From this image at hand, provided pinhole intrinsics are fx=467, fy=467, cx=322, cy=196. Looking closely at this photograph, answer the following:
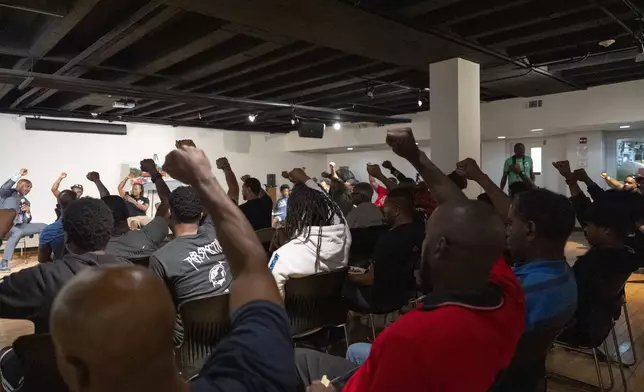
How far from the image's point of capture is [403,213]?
3.37 m

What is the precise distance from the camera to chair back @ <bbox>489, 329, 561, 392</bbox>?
1.64 meters

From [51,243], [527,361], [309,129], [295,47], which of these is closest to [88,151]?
[309,129]

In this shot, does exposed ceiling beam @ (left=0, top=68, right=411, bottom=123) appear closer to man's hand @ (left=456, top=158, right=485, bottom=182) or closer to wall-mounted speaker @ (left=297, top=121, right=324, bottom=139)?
wall-mounted speaker @ (left=297, top=121, right=324, bottom=139)

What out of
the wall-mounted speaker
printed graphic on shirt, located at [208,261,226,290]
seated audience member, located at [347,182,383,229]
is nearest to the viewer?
printed graphic on shirt, located at [208,261,226,290]

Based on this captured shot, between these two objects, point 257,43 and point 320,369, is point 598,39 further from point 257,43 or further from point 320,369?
point 320,369

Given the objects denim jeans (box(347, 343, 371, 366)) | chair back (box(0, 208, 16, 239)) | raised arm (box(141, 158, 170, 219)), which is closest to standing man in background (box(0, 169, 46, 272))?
raised arm (box(141, 158, 170, 219))

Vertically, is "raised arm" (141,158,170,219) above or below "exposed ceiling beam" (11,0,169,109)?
below

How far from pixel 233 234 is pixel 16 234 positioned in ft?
30.4

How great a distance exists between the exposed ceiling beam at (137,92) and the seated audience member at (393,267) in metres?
5.37

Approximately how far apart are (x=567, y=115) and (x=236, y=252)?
9.05 metres

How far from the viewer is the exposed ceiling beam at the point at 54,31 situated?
4.23 meters

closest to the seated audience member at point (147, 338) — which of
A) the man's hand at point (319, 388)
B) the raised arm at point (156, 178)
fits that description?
the man's hand at point (319, 388)

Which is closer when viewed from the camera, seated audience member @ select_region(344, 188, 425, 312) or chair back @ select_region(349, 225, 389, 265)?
seated audience member @ select_region(344, 188, 425, 312)

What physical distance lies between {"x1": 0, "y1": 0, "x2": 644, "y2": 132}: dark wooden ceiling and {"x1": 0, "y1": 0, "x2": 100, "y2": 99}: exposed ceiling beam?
0.02m
